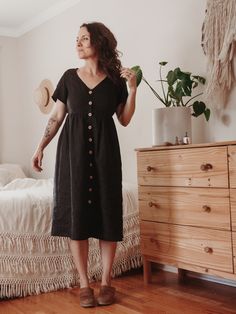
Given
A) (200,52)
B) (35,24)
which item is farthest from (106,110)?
(35,24)

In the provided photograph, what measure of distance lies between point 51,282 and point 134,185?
0.82 m

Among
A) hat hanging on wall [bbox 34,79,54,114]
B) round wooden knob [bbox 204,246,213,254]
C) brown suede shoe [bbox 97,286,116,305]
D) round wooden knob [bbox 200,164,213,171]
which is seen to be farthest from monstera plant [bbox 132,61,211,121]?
hat hanging on wall [bbox 34,79,54,114]

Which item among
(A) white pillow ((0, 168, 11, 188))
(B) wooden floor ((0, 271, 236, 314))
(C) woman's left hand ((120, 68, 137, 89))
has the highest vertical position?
(C) woman's left hand ((120, 68, 137, 89))

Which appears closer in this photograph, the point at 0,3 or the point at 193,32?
the point at 193,32

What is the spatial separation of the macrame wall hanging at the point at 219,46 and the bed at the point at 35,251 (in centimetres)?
87

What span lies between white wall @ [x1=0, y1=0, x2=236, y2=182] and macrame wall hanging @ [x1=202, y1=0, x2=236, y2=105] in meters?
0.10

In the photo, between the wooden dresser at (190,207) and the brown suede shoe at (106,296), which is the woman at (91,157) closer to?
the brown suede shoe at (106,296)

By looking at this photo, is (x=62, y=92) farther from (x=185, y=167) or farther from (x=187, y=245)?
(x=187, y=245)

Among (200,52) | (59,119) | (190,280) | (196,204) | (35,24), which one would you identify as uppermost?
(35,24)

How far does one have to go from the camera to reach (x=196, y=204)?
202cm

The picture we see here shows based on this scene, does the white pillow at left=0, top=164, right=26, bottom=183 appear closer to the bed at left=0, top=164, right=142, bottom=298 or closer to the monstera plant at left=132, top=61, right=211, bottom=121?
the bed at left=0, top=164, right=142, bottom=298

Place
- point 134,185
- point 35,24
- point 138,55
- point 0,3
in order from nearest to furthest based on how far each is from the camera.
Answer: point 134,185 → point 138,55 → point 0,3 → point 35,24

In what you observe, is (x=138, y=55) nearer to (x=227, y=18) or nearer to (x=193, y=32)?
(x=193, y=32)

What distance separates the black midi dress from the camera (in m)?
2.00
